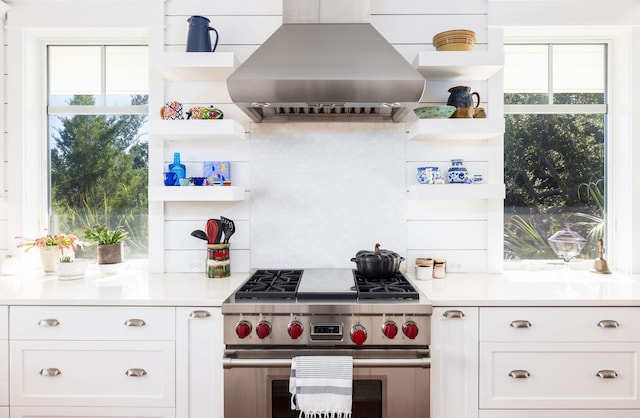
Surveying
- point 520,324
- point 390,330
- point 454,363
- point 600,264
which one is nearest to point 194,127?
point 390,330

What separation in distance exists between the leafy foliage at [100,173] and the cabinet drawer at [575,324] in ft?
6.95

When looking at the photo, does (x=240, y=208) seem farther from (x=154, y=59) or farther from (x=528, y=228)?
(x=528, y=228)

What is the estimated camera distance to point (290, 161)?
2.36 metres

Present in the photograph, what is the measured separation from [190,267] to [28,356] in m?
0.85

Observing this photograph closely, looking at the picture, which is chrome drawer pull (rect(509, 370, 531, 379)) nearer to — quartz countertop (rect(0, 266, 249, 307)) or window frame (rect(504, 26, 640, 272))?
window frame (rect(504, 26, 640, 272))

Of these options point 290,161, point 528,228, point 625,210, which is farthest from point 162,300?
point 625,210

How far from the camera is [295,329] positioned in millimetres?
1625

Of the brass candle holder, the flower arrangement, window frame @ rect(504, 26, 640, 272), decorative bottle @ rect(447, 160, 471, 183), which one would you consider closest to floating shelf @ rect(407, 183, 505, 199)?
decorative bottle @ rect(447, 160, 471, 183)

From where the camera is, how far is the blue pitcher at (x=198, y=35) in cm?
211

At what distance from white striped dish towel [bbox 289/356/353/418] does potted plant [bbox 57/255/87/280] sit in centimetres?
134

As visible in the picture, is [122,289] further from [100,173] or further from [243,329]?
[100,173]

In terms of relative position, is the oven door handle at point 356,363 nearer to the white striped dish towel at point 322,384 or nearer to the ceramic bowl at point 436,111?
the white striped dish towel at point 322,384

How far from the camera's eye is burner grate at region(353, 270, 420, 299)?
5.63 ft

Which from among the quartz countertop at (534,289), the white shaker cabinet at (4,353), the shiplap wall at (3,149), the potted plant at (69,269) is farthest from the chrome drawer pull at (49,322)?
the quartz countertop at (534,289)
